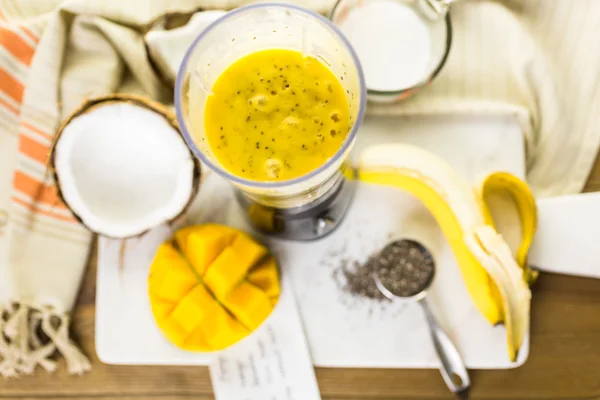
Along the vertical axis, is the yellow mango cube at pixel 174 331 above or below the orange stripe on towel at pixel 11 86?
below

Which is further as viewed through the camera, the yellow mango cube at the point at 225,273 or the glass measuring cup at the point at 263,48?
the yellow mango cube at the point at 225,273

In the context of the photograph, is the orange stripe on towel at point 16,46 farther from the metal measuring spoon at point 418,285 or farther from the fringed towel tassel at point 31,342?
the metal measuring spoon at point 418,285

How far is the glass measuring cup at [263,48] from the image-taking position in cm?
44

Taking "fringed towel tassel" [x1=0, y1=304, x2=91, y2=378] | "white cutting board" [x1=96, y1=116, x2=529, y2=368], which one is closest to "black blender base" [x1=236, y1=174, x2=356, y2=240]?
"white cutting board" [x1=96, y1=116, x2=529, y2=368]

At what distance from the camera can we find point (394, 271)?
1.98ft

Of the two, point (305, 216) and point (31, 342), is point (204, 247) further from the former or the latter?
point (31, 342)

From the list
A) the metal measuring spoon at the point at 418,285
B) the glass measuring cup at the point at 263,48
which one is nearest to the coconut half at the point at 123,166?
the glass measuring cup at the point at 263,48

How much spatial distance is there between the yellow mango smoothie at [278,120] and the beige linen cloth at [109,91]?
0.52 ft

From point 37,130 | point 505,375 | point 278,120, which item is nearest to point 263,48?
point 278,120

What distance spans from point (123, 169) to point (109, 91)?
0.37ft

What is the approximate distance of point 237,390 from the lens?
23.7 inches

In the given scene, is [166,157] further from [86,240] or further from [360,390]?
[360,390]

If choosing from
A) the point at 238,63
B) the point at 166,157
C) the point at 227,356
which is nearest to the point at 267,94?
the point at 238,63

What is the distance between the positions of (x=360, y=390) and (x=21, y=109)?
19.3 inches
